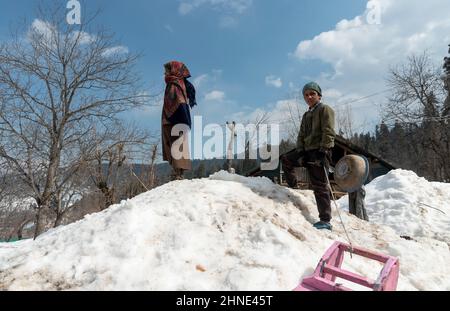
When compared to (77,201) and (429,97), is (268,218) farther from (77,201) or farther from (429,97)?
(429,97)

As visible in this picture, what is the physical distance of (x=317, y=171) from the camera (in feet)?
15.7

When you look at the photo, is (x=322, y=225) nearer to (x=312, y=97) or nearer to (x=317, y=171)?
(x=317, y=171)

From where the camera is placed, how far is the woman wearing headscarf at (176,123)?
6059 mm

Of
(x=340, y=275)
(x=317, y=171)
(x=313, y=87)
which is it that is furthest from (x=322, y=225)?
(x=313, y=87)

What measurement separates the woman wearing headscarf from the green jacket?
6.56 ft

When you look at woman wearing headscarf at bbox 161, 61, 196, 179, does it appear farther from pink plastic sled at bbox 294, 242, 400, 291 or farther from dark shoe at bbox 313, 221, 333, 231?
pink plastic sled at bbox 294, 242, 400, 291

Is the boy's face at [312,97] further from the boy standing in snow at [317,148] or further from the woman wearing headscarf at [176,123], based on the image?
the woman wearing headscarf at [176,123]

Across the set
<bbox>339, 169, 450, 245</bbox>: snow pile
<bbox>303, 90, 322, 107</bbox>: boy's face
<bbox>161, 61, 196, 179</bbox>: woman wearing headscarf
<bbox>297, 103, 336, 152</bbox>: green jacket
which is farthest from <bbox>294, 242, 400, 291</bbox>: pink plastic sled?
<bbox>339, 169, 450, 245</bbox>: snow pile

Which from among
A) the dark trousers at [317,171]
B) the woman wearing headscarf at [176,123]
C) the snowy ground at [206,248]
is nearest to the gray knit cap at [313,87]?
the dark trousers at [317,171]

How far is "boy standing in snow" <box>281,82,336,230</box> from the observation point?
464cm

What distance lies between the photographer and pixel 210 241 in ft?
11.8
